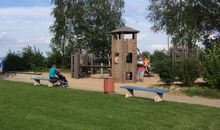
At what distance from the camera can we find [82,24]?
5147 cm

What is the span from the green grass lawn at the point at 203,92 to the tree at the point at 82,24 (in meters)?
32.5

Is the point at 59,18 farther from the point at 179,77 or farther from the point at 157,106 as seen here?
the point at 157,106

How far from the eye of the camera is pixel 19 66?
150 feet

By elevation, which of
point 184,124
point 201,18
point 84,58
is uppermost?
point 201,18

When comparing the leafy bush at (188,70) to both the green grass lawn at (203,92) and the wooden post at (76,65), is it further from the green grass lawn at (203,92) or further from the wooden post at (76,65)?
the wooden post at (76,65)

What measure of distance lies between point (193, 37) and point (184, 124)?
3549cm

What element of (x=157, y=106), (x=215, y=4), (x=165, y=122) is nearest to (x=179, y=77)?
(x=157, y=106)

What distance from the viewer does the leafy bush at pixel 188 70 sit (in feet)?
68.0

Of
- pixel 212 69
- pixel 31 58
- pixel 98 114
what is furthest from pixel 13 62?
pixel 98 114

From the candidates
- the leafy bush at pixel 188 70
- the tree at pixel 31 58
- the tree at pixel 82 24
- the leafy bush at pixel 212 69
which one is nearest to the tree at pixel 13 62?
the tree at pixel 31 58

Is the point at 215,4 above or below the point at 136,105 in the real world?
above

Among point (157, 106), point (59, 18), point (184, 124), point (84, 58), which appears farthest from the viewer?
point (59, 18)

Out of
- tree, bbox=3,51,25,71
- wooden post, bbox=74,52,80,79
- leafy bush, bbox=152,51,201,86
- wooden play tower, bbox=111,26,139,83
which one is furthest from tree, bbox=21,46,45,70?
leafy bush, bbox=152,51,201,86

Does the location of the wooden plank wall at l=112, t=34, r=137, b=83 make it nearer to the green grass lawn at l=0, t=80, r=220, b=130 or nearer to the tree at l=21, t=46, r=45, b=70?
the green grass lawn at l=0, t=80, r=220, b=130
